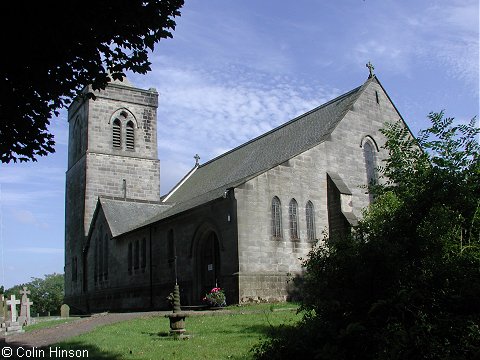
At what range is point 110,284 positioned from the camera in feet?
120

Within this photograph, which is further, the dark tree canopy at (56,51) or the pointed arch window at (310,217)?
the pointed arch window at (310,217)

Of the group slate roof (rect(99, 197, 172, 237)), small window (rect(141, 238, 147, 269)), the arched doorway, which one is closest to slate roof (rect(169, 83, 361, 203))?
slate roof (rect(99, 197, 172, 237))

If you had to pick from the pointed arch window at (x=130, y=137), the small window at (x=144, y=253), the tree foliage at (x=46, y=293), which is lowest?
the tree foliage at (x=46, y=293)

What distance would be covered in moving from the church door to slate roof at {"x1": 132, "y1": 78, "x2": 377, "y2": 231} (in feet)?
6.88

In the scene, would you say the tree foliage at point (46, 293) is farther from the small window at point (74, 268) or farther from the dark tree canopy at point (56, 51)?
the dark tree canopy at point (56, 51)

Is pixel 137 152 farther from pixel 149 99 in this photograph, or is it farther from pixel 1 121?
pixel 1 121

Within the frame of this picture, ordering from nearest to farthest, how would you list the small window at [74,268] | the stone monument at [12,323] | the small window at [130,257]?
the stone monument at [12,323] < the small window at [130,257] < the small window at [74,268]

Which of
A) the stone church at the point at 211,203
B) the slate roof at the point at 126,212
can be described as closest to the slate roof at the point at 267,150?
the stone church at the point at 211,203

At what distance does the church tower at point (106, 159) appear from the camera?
42188 mm

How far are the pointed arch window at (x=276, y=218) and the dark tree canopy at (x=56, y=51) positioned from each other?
639 inches

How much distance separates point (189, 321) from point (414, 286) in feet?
37.8

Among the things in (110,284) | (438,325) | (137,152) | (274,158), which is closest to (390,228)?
(438,325)

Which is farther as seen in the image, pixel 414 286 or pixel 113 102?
pixel 113 102

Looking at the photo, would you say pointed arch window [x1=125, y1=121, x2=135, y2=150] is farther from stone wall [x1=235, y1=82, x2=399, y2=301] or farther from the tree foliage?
the tree foliage
